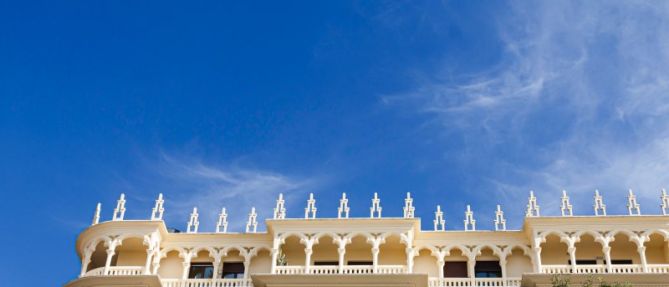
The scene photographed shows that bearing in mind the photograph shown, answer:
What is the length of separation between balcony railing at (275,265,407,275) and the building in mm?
51

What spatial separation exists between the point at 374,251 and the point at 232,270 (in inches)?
320

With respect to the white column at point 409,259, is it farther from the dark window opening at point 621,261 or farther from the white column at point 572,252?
the dark window opening at point 621,261

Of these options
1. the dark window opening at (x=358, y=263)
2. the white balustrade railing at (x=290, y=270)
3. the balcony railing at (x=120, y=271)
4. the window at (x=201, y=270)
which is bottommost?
the balcony railing at (x=120, y=271)

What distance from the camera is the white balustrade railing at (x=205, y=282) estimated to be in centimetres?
4991

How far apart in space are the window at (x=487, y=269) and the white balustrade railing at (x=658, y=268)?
7521 mm

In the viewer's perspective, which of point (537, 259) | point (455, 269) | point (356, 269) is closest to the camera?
point (537, 259)

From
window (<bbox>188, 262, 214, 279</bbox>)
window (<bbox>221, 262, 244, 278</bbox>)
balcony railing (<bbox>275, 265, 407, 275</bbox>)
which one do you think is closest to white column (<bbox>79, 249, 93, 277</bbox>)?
window (<bbox>188, 262, 214, 279</bbox>)

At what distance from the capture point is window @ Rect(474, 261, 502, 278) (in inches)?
1991

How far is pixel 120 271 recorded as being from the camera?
50.1 meters

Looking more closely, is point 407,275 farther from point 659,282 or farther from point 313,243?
point 659,282

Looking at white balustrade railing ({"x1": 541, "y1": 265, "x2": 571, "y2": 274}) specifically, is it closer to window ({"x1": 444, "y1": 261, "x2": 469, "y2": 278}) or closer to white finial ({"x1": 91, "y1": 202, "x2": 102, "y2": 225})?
window ({"x1": 444, "y1": 261, "x2": 469, "y2": 278})

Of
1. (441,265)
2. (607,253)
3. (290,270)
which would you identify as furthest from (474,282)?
(290,270)

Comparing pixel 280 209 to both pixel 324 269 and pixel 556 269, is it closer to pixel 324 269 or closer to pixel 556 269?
pixel 324 269

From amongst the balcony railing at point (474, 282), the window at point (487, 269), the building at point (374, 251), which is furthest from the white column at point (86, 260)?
the window at point (487, 269)
